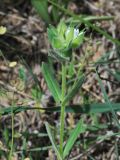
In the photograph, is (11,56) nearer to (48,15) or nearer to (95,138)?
(48,15)

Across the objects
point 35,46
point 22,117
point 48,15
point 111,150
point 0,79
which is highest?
point 48,15

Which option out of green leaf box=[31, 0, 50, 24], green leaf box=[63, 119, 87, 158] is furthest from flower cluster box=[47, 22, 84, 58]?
green leaf box=[31, 0, 50, 24]

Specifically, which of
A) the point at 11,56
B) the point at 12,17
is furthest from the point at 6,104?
the point at 12,17

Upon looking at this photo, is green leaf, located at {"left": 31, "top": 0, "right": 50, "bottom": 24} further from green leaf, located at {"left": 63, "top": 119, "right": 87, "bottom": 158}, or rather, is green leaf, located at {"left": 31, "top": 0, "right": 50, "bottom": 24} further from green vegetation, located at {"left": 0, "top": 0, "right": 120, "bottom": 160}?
green leaf, located at {"left": 63, "top": 119, "right": 87, "bottom": 158}

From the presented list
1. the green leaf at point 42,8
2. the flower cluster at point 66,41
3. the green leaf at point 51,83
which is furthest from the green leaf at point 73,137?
the green leaf at point 42,8

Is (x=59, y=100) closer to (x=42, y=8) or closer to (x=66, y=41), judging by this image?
(x=66, y=41)

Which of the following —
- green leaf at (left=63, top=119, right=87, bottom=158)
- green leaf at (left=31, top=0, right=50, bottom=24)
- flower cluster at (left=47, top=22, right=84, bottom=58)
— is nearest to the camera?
flower cluster at (left=47, top=22, right=84, bottom=58)

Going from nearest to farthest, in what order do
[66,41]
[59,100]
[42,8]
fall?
[66,41]
[59,100]
[42,8]

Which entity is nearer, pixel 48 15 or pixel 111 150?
pixel 111 150

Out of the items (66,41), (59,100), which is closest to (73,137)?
(59,100)
